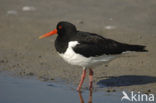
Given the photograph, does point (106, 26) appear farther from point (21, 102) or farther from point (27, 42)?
point (21, 102)

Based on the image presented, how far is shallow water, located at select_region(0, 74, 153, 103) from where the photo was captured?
635 cm

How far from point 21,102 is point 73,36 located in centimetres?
145

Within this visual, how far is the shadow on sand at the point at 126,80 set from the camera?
716cm

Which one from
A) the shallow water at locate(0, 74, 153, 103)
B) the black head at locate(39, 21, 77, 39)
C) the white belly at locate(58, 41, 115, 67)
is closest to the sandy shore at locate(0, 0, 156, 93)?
the shallow water at locate(0, 74, 153, 103)

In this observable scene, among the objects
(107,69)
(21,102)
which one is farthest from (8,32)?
(21,102)

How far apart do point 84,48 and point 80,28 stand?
2969 mm

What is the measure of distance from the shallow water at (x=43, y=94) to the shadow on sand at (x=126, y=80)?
0.45 metres

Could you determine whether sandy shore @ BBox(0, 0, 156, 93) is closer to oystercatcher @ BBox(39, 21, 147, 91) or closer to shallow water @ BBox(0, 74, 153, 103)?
shallow water @ BBox(0, 74, 153, 103)

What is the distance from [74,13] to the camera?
1035 cm

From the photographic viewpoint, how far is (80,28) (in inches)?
384

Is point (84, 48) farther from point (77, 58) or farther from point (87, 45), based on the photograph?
point (77, 58)

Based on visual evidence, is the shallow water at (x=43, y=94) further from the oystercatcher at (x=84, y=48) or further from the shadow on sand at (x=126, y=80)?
the shadow on sand at (x=126, y=80)

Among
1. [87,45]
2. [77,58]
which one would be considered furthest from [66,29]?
[77,58]

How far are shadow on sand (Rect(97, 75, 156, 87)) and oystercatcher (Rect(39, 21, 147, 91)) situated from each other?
308 millimetres
